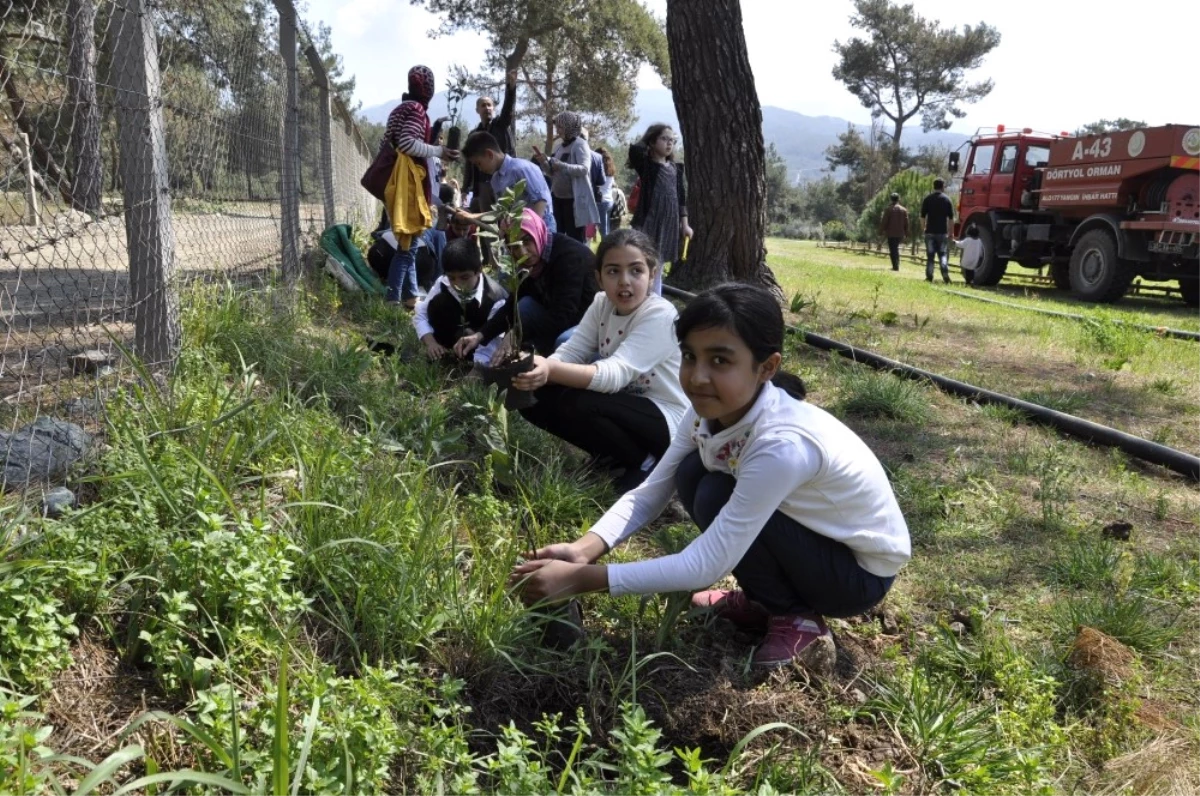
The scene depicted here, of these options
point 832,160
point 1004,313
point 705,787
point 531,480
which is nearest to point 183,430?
point 531,480

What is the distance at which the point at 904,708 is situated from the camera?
2031 millimetres

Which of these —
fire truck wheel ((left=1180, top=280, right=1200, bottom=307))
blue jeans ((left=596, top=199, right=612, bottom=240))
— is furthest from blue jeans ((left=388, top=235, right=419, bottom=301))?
fire truck wheel ((left=1180, top=280, right=1200, bottom=307))

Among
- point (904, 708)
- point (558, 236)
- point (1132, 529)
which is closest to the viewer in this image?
point (904, 708)

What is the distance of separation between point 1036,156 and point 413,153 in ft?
38.1

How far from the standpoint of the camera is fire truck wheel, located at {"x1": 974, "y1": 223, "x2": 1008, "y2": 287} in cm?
1402

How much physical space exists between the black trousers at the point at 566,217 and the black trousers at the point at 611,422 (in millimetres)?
4556

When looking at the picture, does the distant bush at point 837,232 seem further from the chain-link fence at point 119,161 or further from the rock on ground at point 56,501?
the rock on ground at point 56,501

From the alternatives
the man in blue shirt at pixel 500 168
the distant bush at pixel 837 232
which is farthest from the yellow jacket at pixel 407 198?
the distant bush at pixel 837 232

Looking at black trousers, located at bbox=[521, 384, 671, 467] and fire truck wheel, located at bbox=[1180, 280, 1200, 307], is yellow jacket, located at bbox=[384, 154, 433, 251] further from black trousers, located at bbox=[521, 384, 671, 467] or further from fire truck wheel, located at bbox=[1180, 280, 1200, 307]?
fire truck wheel, located at bbox=[1180, 280, 1200, 307]

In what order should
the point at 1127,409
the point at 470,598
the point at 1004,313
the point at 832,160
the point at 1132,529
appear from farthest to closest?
the point at 832,160, the point at 1004,313, the point at 1127,409, the point at 1132,529, the point at 470,598

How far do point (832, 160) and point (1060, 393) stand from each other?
166ft

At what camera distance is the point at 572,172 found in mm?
7305

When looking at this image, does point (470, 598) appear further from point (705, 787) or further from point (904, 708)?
point (904, 708)

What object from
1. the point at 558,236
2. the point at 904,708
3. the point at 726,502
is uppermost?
the point at 558,236
